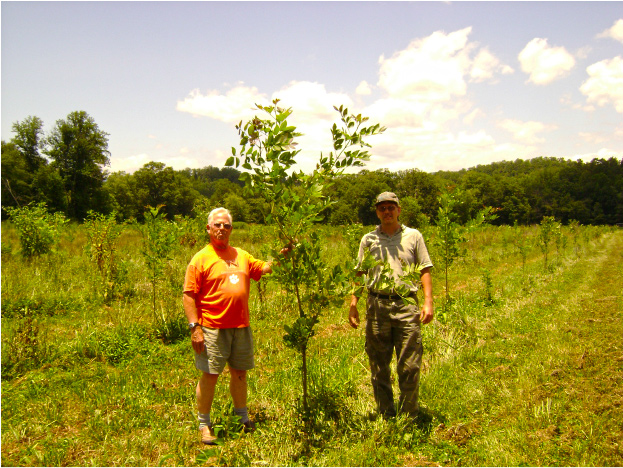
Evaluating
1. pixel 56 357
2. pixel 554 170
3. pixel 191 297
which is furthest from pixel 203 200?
pixel 554 170

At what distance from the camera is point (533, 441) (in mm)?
3643

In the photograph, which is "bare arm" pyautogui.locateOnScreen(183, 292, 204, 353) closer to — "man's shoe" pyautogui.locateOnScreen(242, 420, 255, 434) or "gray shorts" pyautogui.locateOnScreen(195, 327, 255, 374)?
"gray shorts" pyautogui.locateOnScreen(195, 327, 255, 374)

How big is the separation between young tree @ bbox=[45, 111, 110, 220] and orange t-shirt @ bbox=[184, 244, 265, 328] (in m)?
42.6

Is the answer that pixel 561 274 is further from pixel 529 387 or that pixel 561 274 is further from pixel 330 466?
pixel 330 466

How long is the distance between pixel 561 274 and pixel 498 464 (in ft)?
42.4

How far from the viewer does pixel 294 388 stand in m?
4.62

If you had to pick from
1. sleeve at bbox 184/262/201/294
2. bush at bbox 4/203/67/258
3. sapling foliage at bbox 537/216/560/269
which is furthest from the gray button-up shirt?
sapling foliage at bbox 537/216/560/269

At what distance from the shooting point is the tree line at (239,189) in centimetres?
2492

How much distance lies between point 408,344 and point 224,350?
172cm

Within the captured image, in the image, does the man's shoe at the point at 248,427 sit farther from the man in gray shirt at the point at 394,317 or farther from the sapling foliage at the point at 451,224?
the sapling foliage at the point at 451,224

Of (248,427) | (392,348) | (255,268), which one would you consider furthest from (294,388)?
(255,268)

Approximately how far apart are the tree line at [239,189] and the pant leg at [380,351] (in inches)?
47.5

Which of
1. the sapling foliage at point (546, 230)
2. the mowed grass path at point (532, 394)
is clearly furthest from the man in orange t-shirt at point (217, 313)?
the sapling foliage at point (546, 230)

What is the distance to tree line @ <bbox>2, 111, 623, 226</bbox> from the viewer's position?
24.9 m
